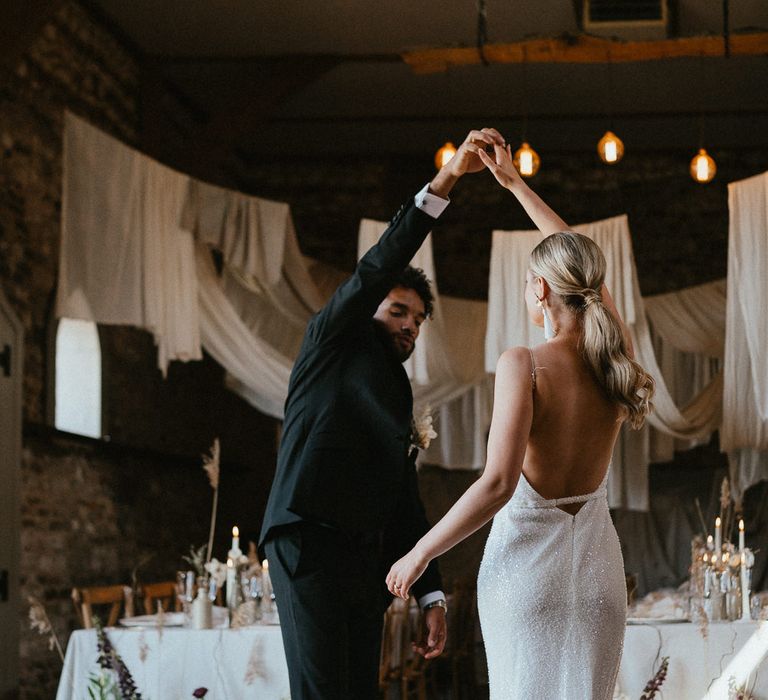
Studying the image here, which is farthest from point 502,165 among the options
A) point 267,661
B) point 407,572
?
point 267,661

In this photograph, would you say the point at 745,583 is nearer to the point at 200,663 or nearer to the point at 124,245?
the point at 200,663

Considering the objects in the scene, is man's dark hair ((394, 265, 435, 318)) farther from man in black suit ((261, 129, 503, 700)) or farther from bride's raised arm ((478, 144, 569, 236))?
bride's raised arm ((478, 144, 569, 236))

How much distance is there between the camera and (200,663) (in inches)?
207

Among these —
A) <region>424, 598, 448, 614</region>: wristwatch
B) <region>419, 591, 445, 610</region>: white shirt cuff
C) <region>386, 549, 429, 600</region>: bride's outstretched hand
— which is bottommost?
<region>424, 598, 448, 614</region>: wristwatch

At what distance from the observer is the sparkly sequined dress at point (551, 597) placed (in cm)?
276

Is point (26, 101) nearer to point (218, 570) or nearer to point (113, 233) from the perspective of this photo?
point (113, 233)

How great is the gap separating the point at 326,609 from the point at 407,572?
0.38 meters

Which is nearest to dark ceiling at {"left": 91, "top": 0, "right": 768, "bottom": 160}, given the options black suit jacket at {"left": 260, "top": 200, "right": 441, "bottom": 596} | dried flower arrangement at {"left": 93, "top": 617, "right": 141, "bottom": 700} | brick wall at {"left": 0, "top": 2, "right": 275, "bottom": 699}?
brick wall at {"left": 0, "top": 2, "right": 275, "bottom": 699}

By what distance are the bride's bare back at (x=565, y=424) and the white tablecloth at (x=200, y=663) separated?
269 cm

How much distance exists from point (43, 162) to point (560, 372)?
6.17 meters

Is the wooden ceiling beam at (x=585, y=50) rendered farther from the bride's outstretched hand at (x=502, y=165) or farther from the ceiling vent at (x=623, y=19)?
the bride's outstretched hand at (x=502, y=165)

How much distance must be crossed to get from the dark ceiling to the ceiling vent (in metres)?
0.08

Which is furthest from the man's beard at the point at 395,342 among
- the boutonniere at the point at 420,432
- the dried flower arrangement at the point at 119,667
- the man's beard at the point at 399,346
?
the dried flower arrangement at the point at 119,667

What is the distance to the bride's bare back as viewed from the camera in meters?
2.71
